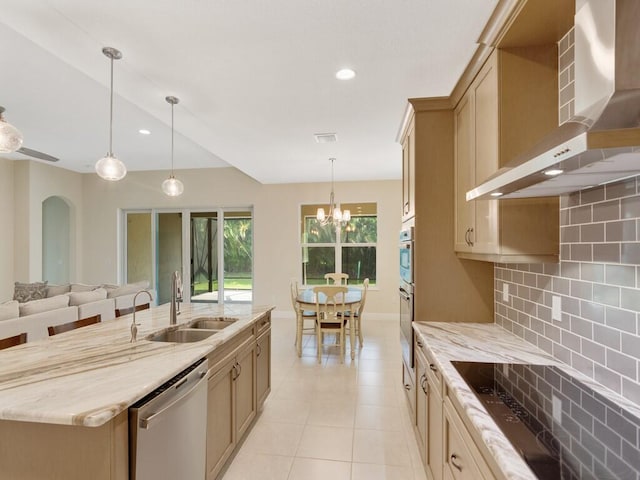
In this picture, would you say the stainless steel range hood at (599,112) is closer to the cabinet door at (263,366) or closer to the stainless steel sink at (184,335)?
the stainless steel sink at (184,335)

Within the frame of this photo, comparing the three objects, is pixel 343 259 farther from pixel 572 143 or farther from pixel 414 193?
pixel 572 143

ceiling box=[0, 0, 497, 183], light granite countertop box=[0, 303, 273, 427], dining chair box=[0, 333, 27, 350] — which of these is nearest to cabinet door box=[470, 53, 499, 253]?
ceiling box=[0, 0, 497, 183]

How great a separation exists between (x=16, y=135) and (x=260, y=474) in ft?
9.44

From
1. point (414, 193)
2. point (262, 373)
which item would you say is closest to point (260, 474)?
point (262, 373)

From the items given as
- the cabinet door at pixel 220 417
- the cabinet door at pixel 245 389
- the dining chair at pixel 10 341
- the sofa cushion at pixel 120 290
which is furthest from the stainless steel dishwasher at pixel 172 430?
the sofa cushion at pixel 120 290

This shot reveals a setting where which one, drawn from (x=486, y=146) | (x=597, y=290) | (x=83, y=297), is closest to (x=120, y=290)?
(x=83, y=297)

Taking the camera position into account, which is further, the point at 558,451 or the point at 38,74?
the point at 38,74

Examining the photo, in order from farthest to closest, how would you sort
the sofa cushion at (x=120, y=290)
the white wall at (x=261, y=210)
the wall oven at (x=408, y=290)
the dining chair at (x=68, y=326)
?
the white wall at (x=261, y=210)
the sofa cushion at (x=120, y=290)
the wall oven at (x=408, y=290)
the dining chair at (x=68, y=326)

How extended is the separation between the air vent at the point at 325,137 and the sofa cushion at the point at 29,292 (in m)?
4.82

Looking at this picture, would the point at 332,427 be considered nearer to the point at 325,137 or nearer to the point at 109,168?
the point at 109,168

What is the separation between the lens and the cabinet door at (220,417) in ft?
6.04

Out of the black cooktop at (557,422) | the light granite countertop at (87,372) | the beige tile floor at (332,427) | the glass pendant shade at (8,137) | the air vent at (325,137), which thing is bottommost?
the beige tile floor at (332,427)

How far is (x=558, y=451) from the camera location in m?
0.92

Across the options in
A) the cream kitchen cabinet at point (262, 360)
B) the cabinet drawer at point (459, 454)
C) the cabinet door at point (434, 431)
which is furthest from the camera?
the cream kitchen cabinet at point (262, 360)
